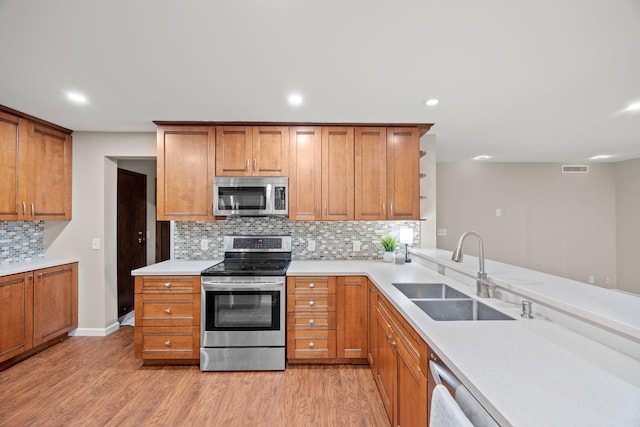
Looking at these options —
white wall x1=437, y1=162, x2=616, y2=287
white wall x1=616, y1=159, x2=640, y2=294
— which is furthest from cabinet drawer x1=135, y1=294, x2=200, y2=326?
white wall x1=616, y1=159, x2=640, y2=294

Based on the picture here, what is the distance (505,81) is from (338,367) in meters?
2.71

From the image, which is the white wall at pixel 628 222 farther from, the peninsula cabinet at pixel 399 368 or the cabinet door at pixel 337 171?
the peninsula cabinet at pixel 399 368

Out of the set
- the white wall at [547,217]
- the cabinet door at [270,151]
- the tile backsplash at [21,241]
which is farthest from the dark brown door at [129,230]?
the white wall at [547,217]

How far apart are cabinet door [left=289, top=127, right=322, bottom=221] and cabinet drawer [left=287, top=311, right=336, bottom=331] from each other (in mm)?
943

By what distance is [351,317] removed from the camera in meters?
2.71

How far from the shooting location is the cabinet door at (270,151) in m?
2.98

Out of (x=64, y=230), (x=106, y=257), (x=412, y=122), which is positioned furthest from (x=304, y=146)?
(x=64, y=230)

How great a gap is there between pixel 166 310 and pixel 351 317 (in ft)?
5.59

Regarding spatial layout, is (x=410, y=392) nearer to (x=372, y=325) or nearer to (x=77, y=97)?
(x=372, y=325)

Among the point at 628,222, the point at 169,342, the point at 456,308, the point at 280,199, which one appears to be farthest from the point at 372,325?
the point at 628,222

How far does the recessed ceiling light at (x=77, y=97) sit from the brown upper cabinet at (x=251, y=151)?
42.5 inches

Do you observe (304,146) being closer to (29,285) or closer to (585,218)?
(29,285)

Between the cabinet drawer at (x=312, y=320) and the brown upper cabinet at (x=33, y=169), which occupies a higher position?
the brown upper cabinet at (x=33, y=169)

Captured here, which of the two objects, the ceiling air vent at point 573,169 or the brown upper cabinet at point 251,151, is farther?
the ceiling air vent at point 573,169
